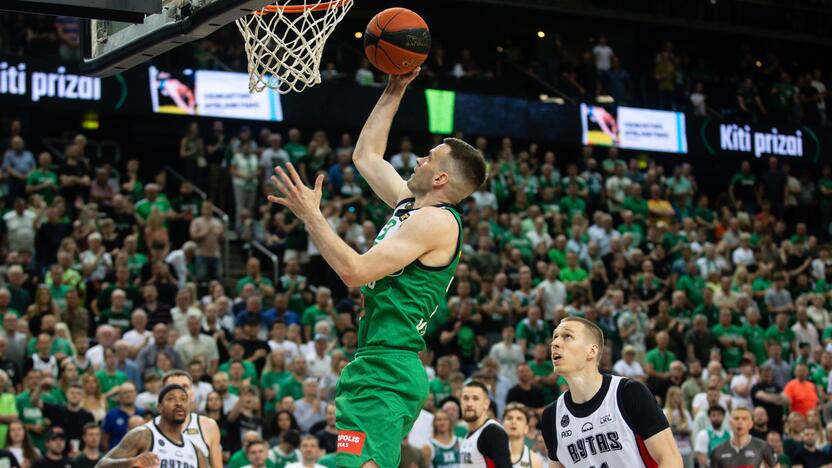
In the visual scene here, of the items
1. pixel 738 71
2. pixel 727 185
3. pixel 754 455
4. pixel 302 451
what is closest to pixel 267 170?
pixel 302 451

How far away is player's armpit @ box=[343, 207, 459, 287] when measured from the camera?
195 inches

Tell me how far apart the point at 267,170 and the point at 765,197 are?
964 cm

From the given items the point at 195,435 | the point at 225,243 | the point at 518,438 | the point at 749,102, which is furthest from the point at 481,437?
the point at 749,102

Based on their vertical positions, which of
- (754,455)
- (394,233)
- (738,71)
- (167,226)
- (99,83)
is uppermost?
(738,71)

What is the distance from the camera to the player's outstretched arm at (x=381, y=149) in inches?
228

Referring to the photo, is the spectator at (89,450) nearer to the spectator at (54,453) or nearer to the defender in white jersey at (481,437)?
the spectator at (54,453)

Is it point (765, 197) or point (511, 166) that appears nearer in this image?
point (511, 166)

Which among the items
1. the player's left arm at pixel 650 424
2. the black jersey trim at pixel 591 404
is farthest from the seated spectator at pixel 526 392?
the player's left arm at pixel 650 424

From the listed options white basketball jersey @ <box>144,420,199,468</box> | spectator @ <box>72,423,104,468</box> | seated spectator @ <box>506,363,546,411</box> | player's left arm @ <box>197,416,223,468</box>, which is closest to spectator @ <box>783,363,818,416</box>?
seated spectator @ <box>506,363,546,411</box>

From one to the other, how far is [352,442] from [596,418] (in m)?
1.50

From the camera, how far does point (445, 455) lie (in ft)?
37.7

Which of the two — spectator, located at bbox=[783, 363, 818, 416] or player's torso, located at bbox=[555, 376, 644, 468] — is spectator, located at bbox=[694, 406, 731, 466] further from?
player's torso, located at bbox=[555, 376, 644, 468]

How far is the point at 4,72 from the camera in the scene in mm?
16859

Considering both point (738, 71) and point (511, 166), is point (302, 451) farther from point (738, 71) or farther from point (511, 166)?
point (738, 71)
